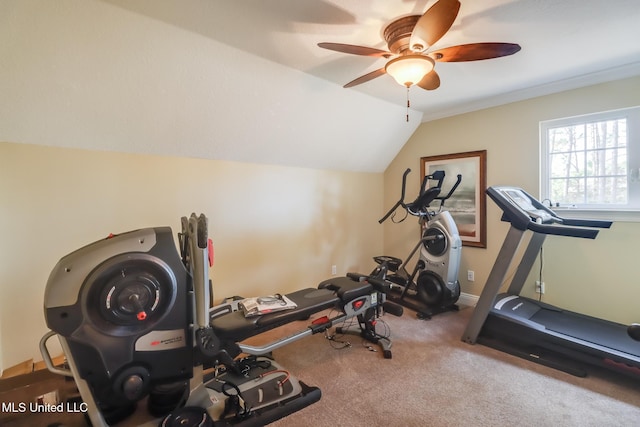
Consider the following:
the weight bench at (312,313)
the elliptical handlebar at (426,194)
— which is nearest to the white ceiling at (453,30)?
the elliptical handlebar at (426,194)

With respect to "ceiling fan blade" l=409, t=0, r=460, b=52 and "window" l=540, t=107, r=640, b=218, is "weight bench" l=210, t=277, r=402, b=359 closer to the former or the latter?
"ceiling fan blade" l=409, t=0, r=460, b=52

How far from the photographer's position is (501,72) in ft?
8.43

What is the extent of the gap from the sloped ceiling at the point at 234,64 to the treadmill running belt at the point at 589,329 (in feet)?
6.88

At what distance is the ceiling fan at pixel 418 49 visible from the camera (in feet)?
4.89

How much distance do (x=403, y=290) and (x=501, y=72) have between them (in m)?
2.40

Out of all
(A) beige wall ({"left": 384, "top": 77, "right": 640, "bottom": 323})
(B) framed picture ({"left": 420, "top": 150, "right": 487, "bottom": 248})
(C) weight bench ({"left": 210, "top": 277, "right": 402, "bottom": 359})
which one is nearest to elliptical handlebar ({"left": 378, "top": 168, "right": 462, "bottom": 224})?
(B) framed picture ({"left": 420, "top": 150, "right": 487, "bottom": 248})

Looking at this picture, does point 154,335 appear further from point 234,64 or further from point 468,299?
point 468,299

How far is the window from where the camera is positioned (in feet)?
8.38

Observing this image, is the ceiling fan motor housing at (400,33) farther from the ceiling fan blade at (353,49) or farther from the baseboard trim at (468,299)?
the baseboard trim at (468,299)

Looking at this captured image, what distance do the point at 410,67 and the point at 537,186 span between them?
7.17ft

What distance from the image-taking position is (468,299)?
11.5 feet

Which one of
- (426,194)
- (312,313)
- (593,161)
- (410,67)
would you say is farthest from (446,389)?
(593,161)

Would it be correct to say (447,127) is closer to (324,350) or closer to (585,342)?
(585,342)

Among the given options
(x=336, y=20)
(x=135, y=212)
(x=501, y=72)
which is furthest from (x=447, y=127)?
(x=135, y=212)
